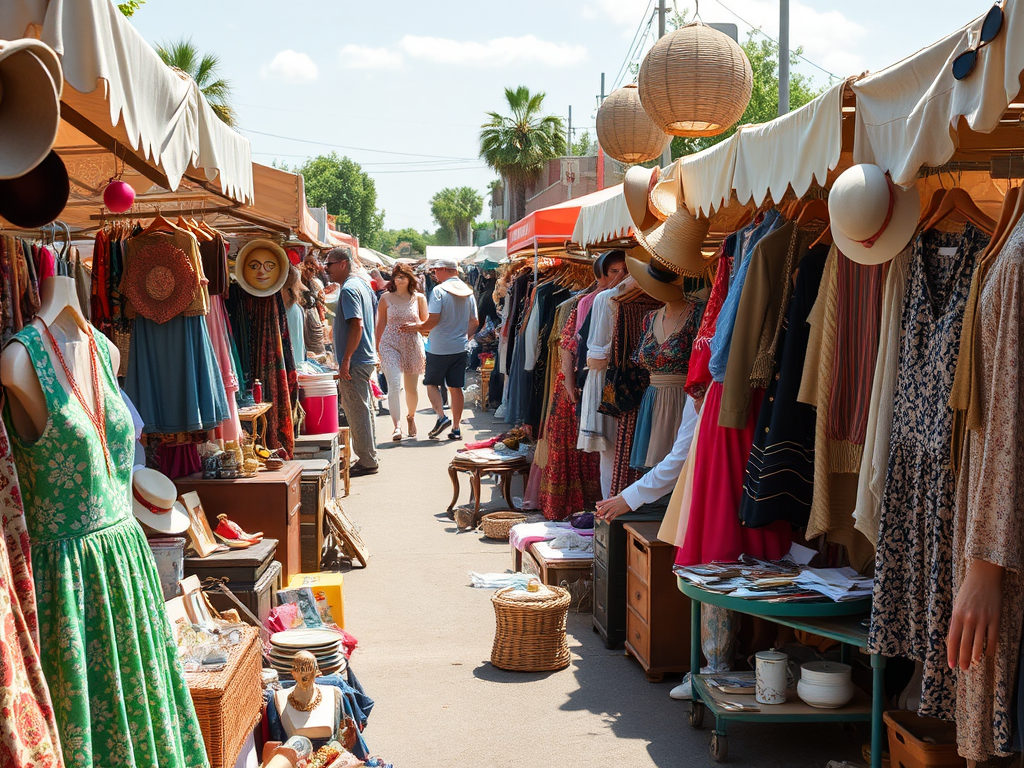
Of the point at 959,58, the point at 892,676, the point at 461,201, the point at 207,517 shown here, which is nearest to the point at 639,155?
the point at 207,517

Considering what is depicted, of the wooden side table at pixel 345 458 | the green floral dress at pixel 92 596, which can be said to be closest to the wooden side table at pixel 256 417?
the wooden side table at pixel 345 458

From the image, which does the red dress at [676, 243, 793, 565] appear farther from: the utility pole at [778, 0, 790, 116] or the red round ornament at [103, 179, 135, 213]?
the utility pole at [778, 0, 790, 116]

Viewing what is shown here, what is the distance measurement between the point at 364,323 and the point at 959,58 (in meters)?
8.10

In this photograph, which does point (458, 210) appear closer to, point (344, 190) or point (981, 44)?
point (344, 190)

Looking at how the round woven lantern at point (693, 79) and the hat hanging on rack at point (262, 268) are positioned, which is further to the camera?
the hat hanging on rack at point (262, 268)

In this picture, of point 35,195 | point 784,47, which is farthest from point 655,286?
point 784,47

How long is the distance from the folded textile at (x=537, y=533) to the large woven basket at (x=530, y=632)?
50.7 inches

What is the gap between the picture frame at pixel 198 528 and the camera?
16.0 feet

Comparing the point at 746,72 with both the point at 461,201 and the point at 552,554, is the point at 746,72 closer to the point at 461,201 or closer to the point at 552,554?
the point at 552,554

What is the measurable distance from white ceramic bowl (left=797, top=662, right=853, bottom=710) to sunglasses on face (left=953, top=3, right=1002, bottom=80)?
231cm

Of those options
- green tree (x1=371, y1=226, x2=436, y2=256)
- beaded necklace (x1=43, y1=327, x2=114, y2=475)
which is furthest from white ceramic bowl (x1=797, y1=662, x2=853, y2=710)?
green tree (x1=371, y1=226, x2=436, y2=256)

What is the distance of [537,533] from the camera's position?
667 centimetres

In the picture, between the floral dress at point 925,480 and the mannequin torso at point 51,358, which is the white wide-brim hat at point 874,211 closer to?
the floral dress at point 925,480

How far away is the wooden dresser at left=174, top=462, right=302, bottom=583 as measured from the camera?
18.5 ft
